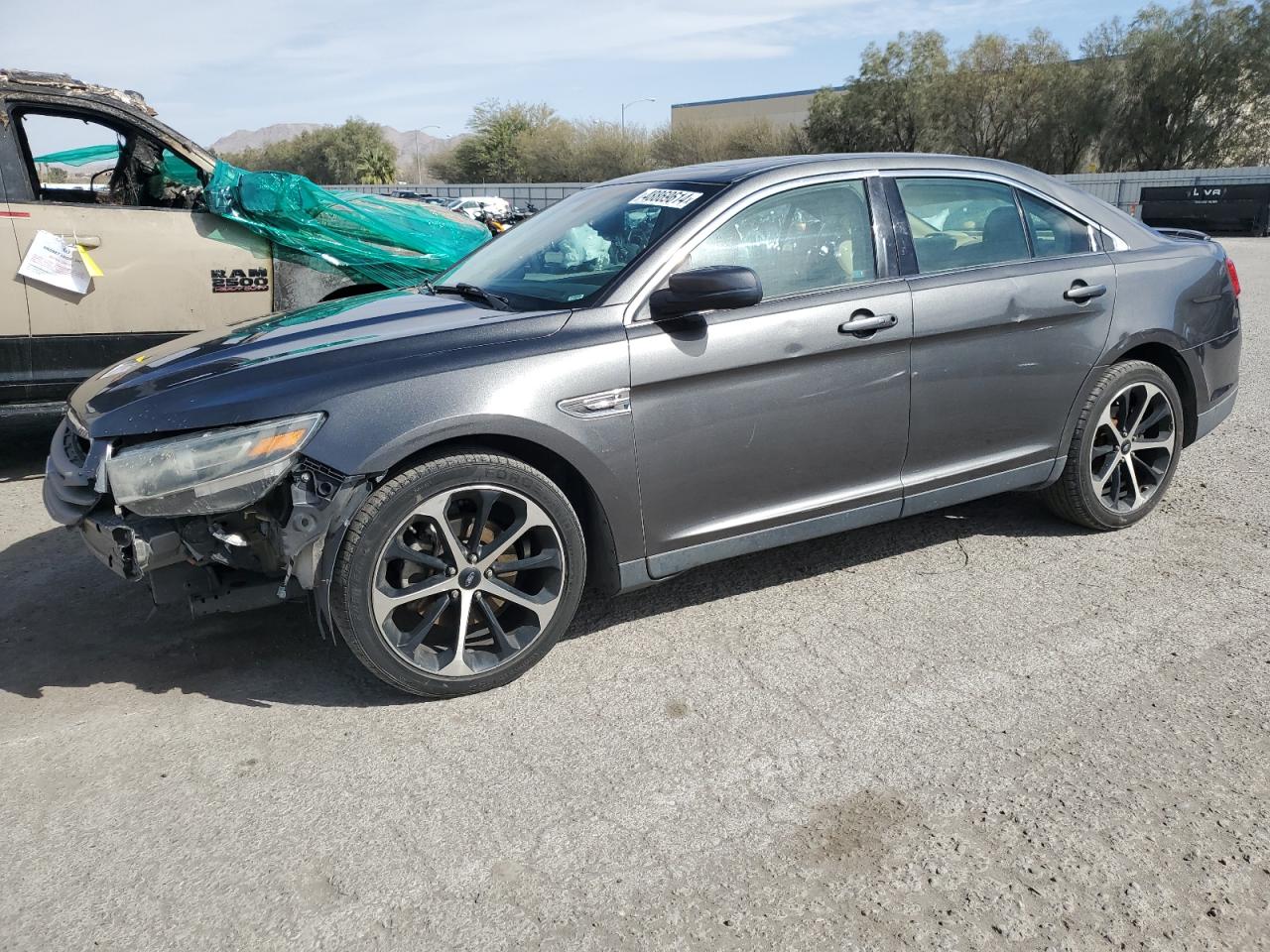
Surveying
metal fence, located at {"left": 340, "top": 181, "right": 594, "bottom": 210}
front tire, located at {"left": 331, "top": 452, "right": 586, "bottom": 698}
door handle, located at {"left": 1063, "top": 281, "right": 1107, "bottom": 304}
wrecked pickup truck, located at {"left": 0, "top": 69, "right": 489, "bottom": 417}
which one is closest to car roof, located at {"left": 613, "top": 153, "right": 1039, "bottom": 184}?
door handle, located at {"left": 1063, "top": 281, "right": 1107, "bottom": 304}

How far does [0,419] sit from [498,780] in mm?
4311

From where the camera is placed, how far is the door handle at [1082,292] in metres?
4.34

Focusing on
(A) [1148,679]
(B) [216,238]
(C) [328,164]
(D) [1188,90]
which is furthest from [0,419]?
(C) [328,164]

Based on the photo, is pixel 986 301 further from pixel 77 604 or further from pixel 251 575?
pixel 77 604

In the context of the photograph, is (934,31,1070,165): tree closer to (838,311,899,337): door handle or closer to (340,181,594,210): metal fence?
(340,181,594,210): metal fence

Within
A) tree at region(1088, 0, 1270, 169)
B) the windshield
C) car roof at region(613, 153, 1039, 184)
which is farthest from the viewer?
tree at region(1088, 0, 1270, 169)

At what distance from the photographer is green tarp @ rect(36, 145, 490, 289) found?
20.5ft

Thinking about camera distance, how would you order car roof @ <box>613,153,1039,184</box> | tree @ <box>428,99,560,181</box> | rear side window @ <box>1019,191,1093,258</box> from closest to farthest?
car roof @ <box>613,153,1039,184</box> < rear side window @ <box>1019,191,1093,258</box> < tree @ <box>428,99,560,181</box>

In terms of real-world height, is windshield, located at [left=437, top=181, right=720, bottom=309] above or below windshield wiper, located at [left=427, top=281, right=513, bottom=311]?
above

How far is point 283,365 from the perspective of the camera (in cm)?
329

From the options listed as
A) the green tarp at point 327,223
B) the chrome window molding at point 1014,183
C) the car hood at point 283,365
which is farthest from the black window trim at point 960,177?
the green tarp at point 327,223

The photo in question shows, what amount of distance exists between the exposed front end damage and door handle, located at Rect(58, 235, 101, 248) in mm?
3077

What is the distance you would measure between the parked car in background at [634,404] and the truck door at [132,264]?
2232 millimetres

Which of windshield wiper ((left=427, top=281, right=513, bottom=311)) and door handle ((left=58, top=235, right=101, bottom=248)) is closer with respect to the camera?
windshield wiper ((left=427, top=281, right=513, bottom=311))
